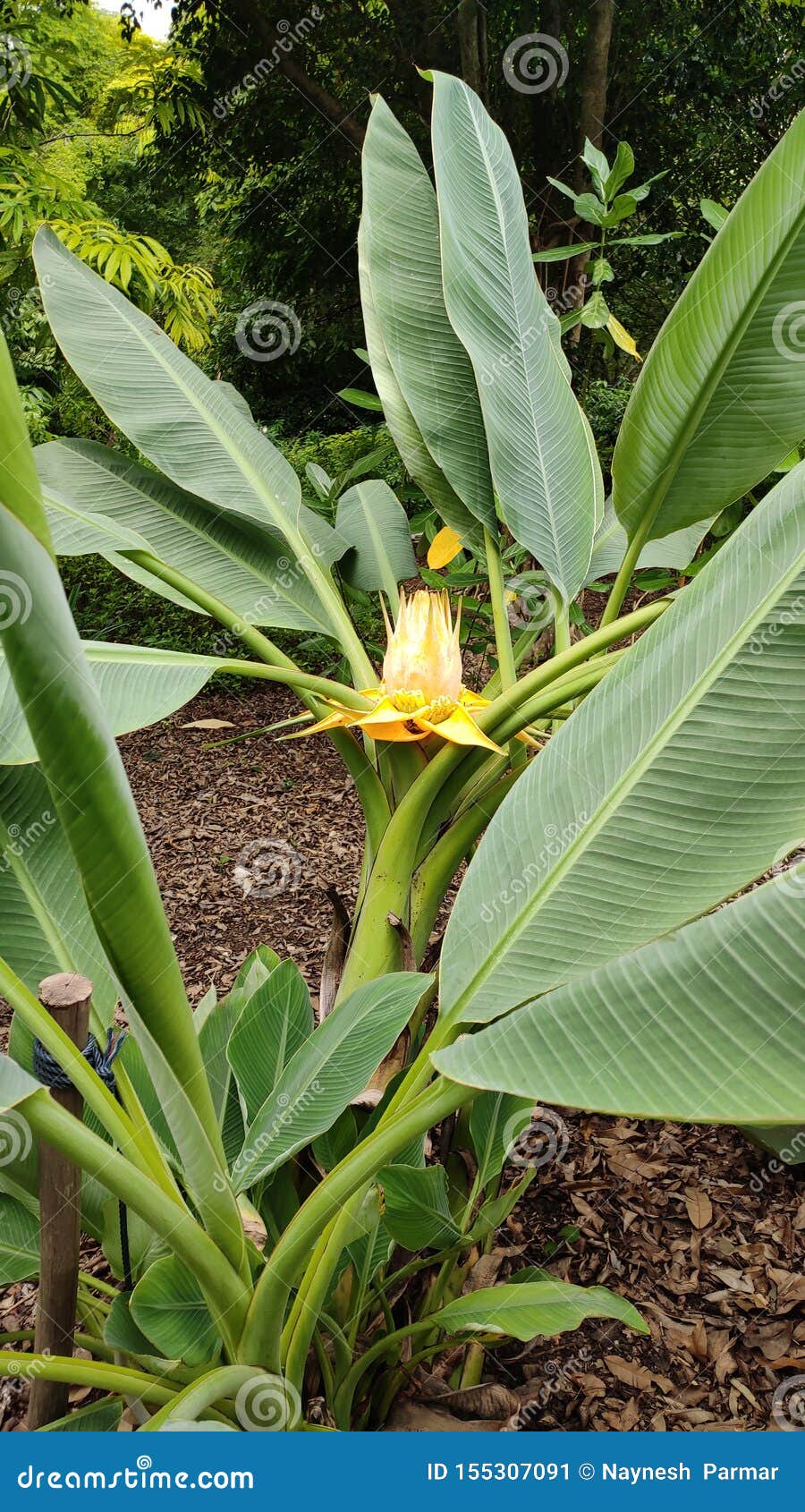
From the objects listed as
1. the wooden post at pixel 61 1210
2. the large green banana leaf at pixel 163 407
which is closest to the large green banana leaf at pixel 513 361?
the large green banana leaf at pixel 163 407

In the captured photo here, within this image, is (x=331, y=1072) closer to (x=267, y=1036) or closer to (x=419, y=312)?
(x=267, y=1036)

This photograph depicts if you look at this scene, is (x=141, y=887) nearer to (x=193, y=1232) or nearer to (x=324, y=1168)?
(x=193, y=1232)

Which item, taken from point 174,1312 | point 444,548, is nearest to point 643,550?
point 444,548

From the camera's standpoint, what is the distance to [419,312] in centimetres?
121

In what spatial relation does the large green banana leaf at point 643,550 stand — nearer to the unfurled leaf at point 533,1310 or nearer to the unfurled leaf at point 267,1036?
the unfurled leaf at point 267,1036

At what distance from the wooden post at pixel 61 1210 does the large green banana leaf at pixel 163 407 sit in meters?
0.65

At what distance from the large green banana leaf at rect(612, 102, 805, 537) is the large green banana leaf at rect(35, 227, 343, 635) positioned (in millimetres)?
413

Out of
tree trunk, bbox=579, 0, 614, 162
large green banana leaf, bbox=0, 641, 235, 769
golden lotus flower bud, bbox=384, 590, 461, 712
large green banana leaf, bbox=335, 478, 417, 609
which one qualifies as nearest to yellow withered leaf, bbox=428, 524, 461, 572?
large green banana leaf, bbox=335, 478, 417, 609

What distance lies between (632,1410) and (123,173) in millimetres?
7441

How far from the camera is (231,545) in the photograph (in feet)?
3.92

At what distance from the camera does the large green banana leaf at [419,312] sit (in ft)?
3.76

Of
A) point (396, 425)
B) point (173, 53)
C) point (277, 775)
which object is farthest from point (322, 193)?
point (396, 425)

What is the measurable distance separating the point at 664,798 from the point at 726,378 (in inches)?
21.6

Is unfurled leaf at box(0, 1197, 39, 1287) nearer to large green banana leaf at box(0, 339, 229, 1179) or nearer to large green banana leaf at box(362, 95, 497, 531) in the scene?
large green banana leaf at box(0, 339, 229, 1179)
